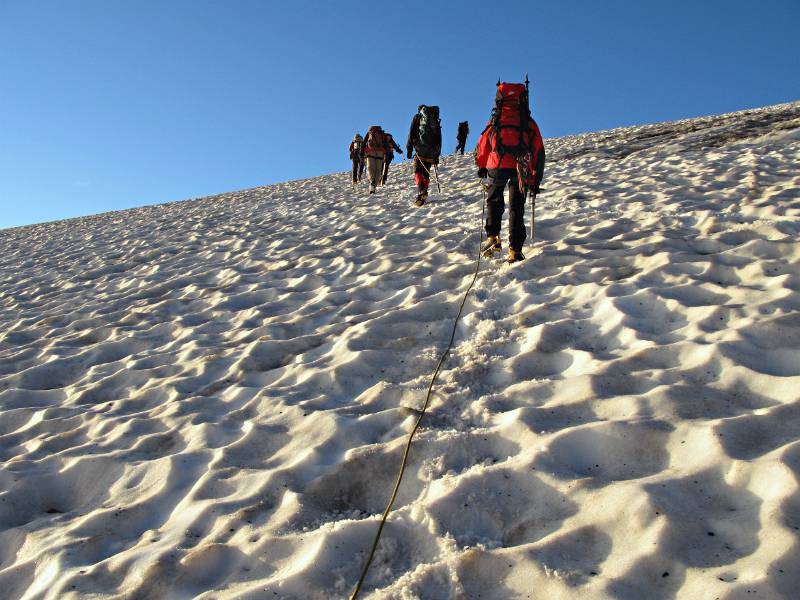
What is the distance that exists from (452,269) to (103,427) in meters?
3.97

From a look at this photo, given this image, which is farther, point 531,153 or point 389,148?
point 389,148

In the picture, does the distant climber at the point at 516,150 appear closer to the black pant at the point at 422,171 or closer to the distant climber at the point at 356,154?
the black pant at the point at 422,171

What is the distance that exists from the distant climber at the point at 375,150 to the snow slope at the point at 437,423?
21.5ft

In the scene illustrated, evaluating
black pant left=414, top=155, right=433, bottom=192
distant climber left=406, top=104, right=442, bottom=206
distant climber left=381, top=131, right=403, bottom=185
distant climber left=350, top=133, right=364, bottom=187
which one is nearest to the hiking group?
distant climber left=406, top=104, right=442, bottom=206

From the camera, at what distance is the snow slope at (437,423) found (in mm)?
2404

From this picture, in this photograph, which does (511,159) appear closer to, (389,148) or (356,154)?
(389,148)

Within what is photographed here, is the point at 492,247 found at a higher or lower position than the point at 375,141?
lower

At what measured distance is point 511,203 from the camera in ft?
21.2

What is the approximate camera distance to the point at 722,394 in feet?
10.9

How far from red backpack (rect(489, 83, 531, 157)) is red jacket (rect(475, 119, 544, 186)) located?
4cm

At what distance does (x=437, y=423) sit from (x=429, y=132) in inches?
343

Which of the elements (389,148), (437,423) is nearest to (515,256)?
(437,423)

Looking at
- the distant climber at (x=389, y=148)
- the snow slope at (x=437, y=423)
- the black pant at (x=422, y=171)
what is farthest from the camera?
the distant climber at (x=389, y=148)

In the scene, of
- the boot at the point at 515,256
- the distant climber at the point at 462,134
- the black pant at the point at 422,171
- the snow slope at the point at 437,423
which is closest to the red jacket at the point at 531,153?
the boot at the point at 515,256
